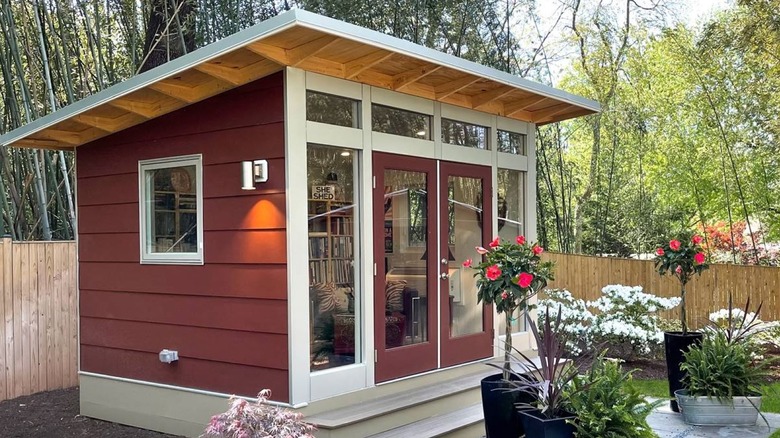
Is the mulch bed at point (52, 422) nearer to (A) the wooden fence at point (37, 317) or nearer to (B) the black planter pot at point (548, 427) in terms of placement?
(A) the wooden fence at point (37, 317)

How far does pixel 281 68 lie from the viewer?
4.13 meters

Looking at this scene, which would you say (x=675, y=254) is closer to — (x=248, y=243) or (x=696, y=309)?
(x=248, y=243)

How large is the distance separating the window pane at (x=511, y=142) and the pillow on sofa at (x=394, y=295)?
1.77m

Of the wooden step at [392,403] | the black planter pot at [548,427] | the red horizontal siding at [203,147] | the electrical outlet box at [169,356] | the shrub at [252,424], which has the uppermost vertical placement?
the red horizontal siding at [203,147]

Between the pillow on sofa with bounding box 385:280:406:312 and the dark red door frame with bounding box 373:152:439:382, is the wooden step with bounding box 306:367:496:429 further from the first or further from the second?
the pillow on sofa with bounding box 385:280:406:312

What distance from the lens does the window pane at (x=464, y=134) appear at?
5395 millimetres

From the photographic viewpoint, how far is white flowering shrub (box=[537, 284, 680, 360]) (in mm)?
7309

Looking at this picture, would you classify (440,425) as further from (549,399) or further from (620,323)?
(620,323)

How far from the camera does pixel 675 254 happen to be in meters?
5.16

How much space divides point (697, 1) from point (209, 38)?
913 cm

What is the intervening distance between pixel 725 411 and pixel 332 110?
3.37 m

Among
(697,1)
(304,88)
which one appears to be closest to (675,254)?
(304,88)

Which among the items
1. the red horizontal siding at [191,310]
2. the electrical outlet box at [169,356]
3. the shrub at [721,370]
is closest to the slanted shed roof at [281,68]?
the red horizontal siding at [191,310]

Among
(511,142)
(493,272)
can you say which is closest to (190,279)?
(493,272)
